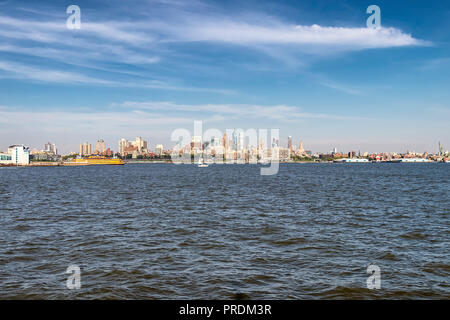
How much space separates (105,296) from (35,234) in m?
13.8

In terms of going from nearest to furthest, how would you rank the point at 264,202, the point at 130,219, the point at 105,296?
1. the point at 105,296
2. the point at 130,219
3. the point at 264,202

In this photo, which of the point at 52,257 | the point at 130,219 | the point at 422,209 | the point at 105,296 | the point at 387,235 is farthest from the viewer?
the point at 422,209

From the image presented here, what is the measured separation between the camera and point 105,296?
1313cm

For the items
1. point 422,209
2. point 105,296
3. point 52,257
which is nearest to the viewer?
point 105,296

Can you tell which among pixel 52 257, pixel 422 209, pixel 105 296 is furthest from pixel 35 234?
pixel 422 209
